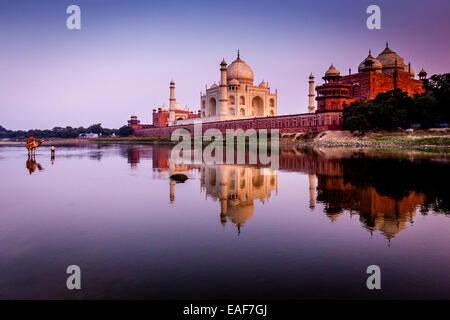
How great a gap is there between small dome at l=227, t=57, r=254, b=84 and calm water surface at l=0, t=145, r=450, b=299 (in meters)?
54.6

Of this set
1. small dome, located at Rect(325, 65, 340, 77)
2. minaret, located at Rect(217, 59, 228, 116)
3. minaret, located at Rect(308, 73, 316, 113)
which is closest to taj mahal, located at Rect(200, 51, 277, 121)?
minaret, located at Rect(217, 59, 228, 116)

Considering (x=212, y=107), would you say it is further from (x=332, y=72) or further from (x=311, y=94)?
(x=332, y=72)

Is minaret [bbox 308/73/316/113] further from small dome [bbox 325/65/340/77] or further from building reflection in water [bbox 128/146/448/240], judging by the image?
building reflection in water [bbox 128/146/448/240]

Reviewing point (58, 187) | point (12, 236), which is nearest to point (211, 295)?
point (12, 236)

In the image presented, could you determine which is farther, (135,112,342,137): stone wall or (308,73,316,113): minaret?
(308,73,316,113): minaret

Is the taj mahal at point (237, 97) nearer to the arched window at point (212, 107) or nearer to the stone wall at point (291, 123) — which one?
the arched window at point (212, 107)

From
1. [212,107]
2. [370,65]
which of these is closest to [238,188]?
[370,65]

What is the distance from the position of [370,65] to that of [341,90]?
6.83 metres

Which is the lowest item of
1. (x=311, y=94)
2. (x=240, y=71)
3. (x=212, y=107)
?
(x=212, y=107)

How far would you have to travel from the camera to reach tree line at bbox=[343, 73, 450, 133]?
37.2 meters

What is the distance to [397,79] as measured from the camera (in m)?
51.9

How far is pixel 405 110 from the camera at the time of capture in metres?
37.7

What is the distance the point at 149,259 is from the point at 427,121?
39.2 metres

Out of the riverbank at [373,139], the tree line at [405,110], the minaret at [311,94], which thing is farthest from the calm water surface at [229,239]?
the minaret at [311,94]
